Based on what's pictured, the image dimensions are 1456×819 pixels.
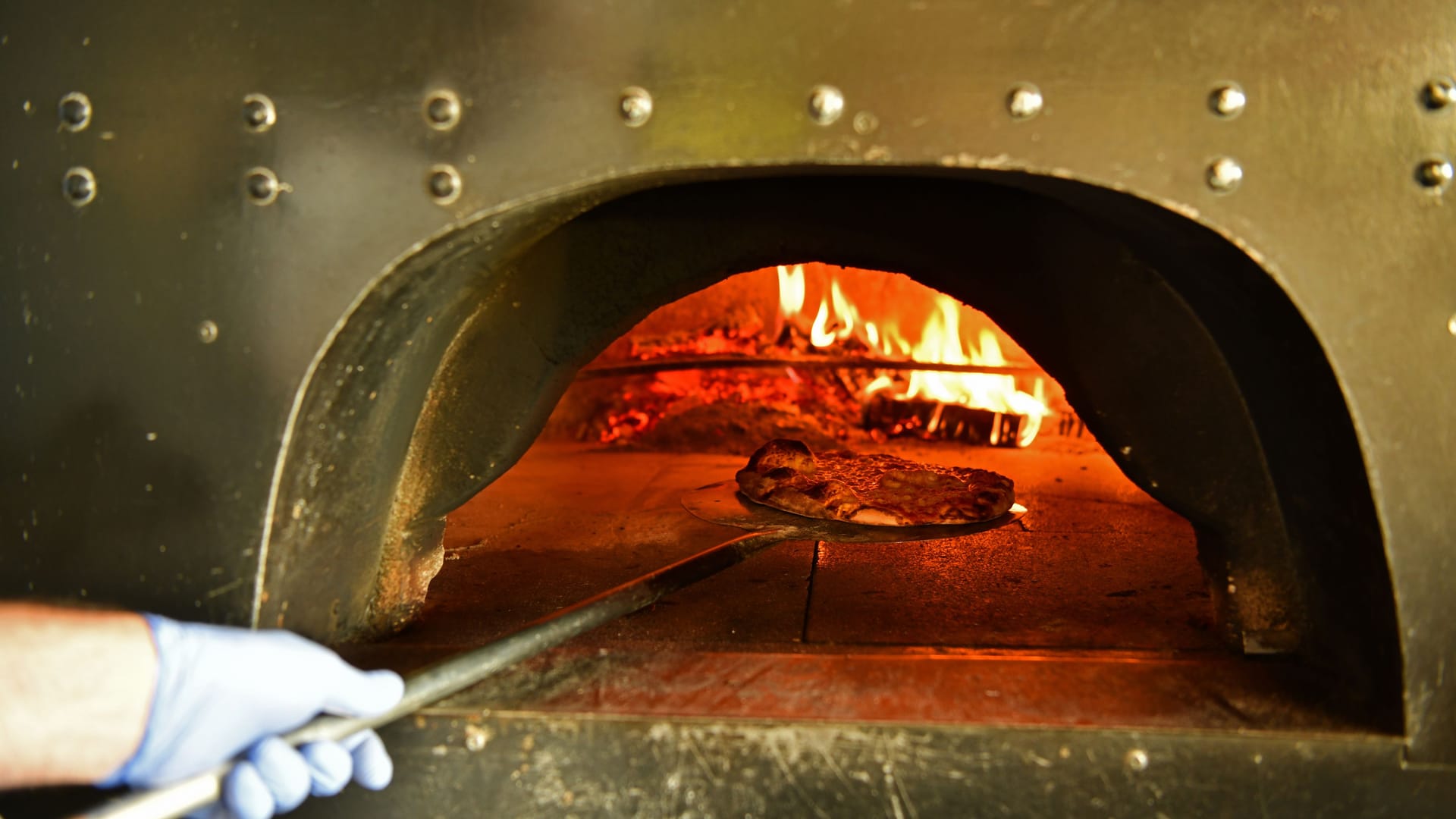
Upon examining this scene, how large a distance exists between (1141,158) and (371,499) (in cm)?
96

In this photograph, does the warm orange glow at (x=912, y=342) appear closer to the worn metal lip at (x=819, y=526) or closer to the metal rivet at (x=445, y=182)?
the worn metal lip at (x=819, y=526)

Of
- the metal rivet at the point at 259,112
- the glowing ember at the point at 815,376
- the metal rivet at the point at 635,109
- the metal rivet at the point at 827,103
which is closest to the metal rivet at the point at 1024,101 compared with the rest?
the metal rivet at the point at 827,103

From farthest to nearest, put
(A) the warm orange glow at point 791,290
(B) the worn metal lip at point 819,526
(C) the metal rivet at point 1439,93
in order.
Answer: (A) the warm orange glow at point 791,290 < (B) the worn metal lip at point 819,526 < (C) the metal rivet at point 1439,93

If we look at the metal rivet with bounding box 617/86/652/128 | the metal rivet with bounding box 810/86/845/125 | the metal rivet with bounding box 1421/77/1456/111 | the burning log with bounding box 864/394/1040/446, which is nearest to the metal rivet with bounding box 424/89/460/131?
the metal rivet with bounding box 617/86/652/128

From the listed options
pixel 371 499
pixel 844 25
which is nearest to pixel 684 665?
pixel 371 499

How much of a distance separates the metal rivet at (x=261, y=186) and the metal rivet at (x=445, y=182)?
0.16 m

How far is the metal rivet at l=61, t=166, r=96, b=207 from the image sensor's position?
918 mm

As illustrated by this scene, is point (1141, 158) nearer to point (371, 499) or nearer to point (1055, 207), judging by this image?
point (1055, 207)

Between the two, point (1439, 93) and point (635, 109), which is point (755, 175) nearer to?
point (635, 109)

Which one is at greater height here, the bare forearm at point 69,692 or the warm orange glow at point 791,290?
the warm orange glow at point 791,290

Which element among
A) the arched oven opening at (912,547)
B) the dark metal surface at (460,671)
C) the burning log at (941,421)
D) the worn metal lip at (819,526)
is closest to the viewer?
the dark metal surface at (460,671)

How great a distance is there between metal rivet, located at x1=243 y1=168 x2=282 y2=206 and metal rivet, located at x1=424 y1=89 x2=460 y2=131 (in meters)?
0.17

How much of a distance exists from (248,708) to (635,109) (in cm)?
66

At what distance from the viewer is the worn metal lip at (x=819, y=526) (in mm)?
1772
